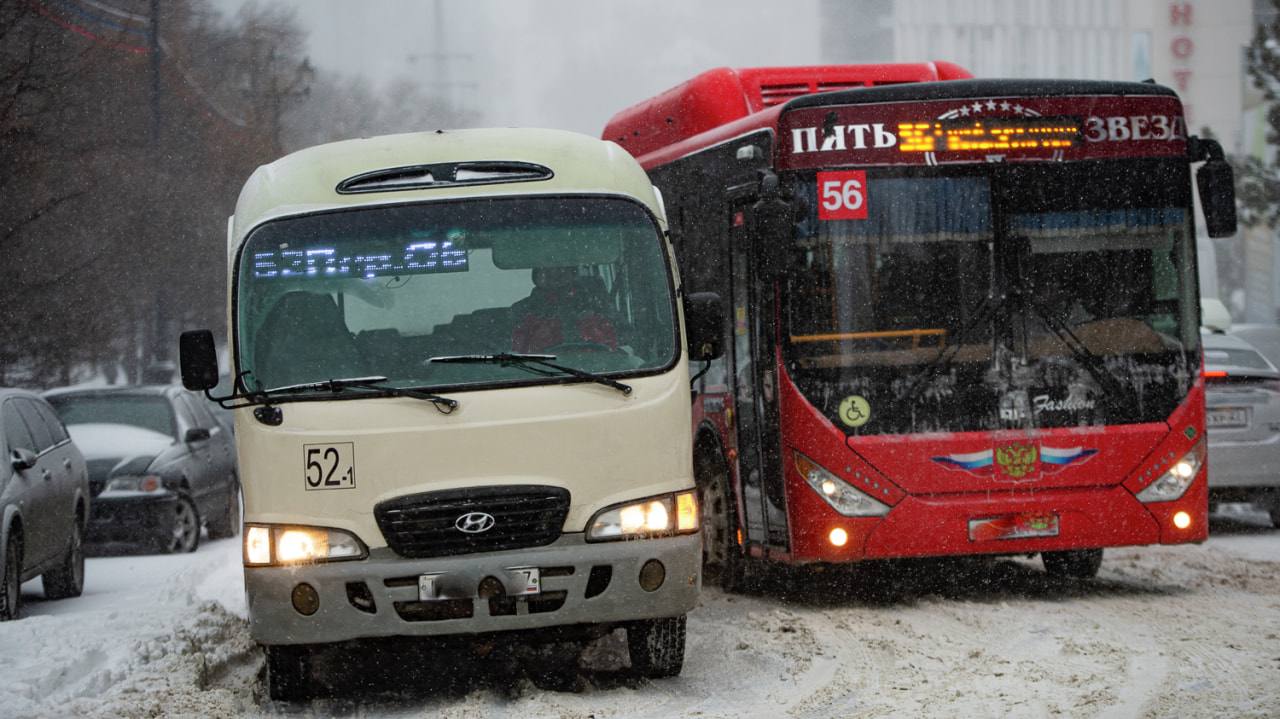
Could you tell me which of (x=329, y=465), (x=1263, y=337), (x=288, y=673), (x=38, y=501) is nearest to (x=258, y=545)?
(x=329, y=465)

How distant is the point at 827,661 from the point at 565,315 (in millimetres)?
2194

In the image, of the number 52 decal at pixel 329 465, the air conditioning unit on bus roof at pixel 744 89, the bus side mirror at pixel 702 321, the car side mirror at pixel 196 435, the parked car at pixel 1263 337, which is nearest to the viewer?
the number 52 decal at pixel 329 465

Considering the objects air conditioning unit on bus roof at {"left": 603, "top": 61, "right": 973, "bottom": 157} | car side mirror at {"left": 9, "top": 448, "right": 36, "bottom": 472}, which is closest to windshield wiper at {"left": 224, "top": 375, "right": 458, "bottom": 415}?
car side mirror at {"left": 9, "top": 448, "right": 36, "bottom": 472}

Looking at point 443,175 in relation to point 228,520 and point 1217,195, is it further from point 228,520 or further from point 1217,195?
point 228,520

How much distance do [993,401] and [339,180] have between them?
420cm

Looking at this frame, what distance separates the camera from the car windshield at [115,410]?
60.7 feet

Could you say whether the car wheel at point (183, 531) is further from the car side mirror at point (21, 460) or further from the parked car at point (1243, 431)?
the parked car at point (1243, 431)

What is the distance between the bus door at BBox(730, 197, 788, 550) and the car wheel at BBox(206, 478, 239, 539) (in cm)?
905

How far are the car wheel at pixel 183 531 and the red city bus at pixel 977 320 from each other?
8.03m

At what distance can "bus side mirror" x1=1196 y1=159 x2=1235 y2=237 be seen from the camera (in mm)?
11008

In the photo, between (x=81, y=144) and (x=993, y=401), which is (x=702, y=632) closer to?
(x=993, y=401)

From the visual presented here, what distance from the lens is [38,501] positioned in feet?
42.4

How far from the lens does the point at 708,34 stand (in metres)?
65.8

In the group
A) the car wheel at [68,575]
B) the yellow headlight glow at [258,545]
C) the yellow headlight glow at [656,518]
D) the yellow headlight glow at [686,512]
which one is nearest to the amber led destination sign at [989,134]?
the yellow headlight glow at [686,512]
